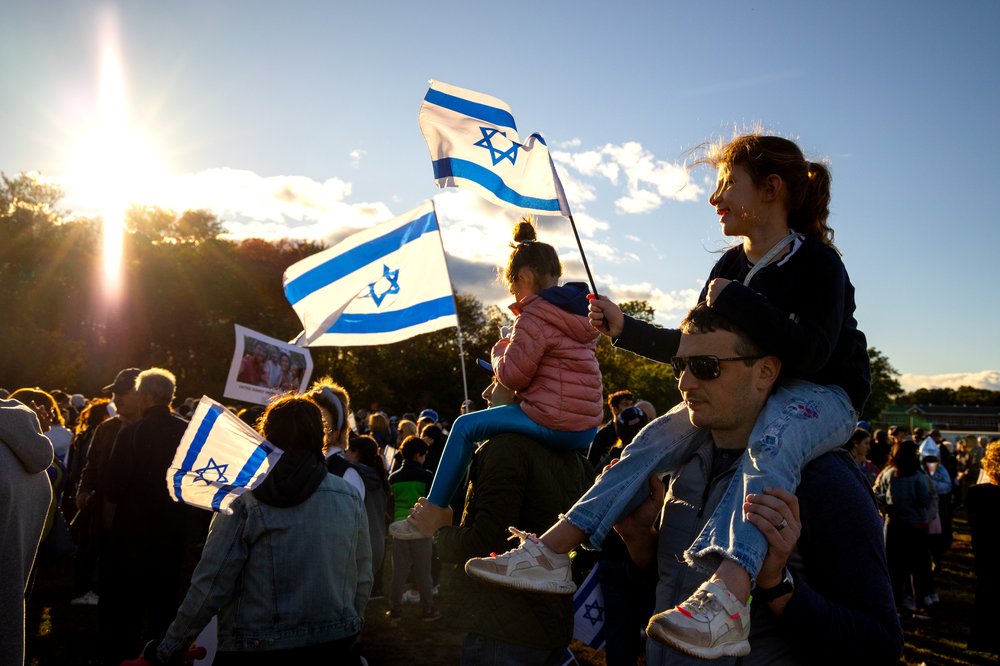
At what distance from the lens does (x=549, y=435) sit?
365 cm

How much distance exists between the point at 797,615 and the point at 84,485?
769 cm

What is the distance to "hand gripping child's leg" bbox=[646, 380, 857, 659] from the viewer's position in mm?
1817

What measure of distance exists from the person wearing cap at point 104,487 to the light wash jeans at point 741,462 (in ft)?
17.3

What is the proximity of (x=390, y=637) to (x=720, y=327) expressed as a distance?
7.60 meters

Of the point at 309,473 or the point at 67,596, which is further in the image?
the point at 67,596

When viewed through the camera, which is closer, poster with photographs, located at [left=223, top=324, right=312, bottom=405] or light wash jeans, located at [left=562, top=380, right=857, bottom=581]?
light wash jeans, located at [left=562, top=380, right=857, bottom=581]

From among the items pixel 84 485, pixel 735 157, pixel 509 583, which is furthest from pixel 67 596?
pixel 735 157

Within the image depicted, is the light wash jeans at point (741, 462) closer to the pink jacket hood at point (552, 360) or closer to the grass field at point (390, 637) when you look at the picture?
the pink jacket hood at point (552, 360)

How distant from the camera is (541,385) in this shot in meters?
3.63

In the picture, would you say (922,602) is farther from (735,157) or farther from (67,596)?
(67,596)

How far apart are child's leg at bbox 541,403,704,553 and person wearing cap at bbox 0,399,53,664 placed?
296 centimetres

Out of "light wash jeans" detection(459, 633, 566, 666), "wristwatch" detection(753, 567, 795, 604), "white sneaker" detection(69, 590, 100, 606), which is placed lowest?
A: "white sneaker" detection(69, 590, 100, 606)

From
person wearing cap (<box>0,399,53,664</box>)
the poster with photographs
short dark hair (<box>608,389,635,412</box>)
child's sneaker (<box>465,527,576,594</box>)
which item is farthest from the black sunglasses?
the poster with photographs

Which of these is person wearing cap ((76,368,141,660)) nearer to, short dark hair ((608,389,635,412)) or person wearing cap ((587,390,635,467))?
Answer: person wearing cap ((587,390,635,467))
